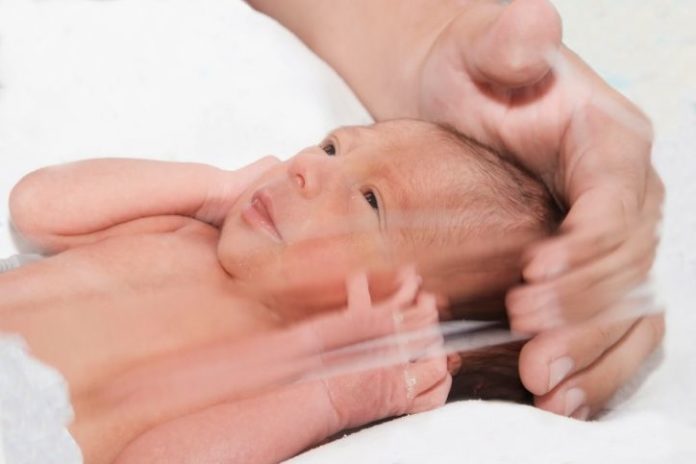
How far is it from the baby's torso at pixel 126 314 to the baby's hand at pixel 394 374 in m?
0.05

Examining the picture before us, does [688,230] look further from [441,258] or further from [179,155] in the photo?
[179,155]

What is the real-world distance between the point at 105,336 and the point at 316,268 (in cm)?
13

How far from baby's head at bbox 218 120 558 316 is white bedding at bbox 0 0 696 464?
128 millimetres

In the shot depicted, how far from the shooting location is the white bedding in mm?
754

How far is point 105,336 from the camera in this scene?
548 mm

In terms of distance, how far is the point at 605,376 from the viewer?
23.0 inches

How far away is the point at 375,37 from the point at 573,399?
1.66 feet

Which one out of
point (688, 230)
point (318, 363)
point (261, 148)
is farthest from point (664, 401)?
point (261, 148)

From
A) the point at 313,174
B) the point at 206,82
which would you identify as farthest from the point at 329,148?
the point at 206,82

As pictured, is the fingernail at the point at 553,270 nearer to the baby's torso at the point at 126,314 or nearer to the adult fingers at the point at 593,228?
the adult fingers at the point at 593,228

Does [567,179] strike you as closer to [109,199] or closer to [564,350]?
[564,350]

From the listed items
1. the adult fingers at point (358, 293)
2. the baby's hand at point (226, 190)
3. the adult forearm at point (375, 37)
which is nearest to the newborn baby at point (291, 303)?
the adult fingers at point (358, 293)

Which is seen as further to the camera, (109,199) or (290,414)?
(109,199)

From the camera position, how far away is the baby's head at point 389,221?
0.53 m
